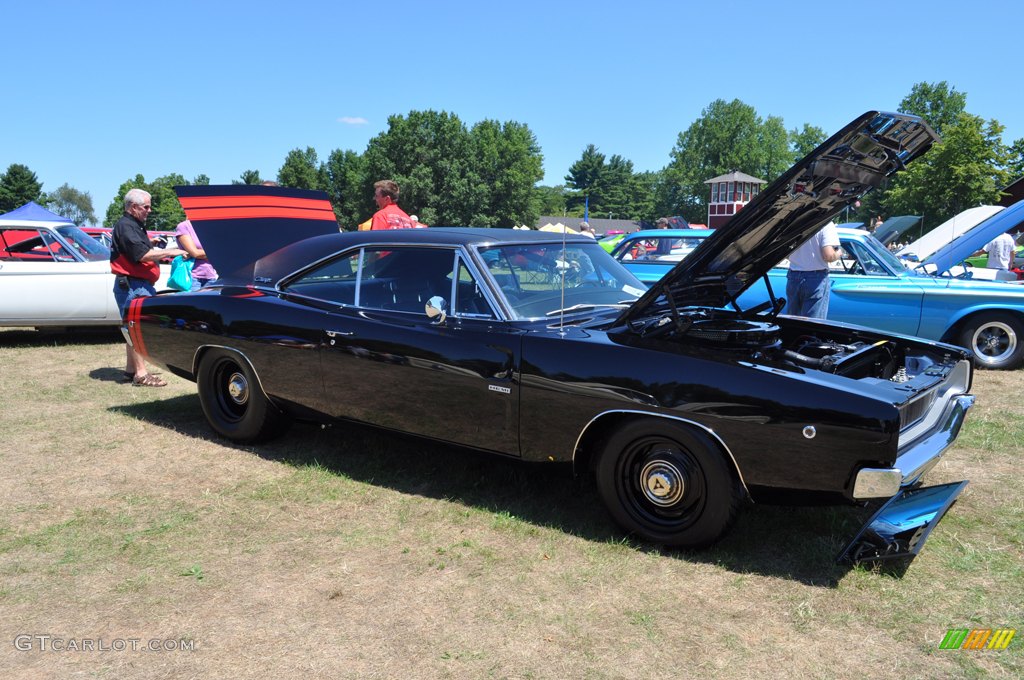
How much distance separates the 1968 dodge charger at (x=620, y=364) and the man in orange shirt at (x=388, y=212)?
208 cm

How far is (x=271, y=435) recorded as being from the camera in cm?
486

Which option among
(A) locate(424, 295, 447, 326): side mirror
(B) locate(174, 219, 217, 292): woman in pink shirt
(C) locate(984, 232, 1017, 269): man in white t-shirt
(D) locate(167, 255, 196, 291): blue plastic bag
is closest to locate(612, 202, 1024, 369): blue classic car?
(A) locate(424, 295, 447, 326): side mirror

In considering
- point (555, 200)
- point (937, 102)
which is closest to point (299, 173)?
point (555, 200)

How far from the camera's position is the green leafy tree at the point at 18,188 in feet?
289

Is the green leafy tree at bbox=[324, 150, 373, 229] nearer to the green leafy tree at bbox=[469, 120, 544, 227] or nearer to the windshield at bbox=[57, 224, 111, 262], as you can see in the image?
the green leafy tree at bbox=[469, 120, 544, 227]

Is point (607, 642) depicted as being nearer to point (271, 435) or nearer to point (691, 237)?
point (271, 435)

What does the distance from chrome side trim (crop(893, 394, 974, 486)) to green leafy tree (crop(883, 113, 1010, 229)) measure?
49504 millimetres

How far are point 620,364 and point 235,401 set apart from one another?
287 centimetres

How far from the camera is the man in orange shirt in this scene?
7004mm

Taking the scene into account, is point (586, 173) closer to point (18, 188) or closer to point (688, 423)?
point (18, 188)

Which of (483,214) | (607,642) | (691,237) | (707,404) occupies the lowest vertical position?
(607,642)

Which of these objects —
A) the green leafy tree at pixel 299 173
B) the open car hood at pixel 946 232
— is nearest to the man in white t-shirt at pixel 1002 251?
the open car hood at pixel 946 232

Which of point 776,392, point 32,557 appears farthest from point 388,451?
point 776,392

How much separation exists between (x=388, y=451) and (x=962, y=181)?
53.3 metres
